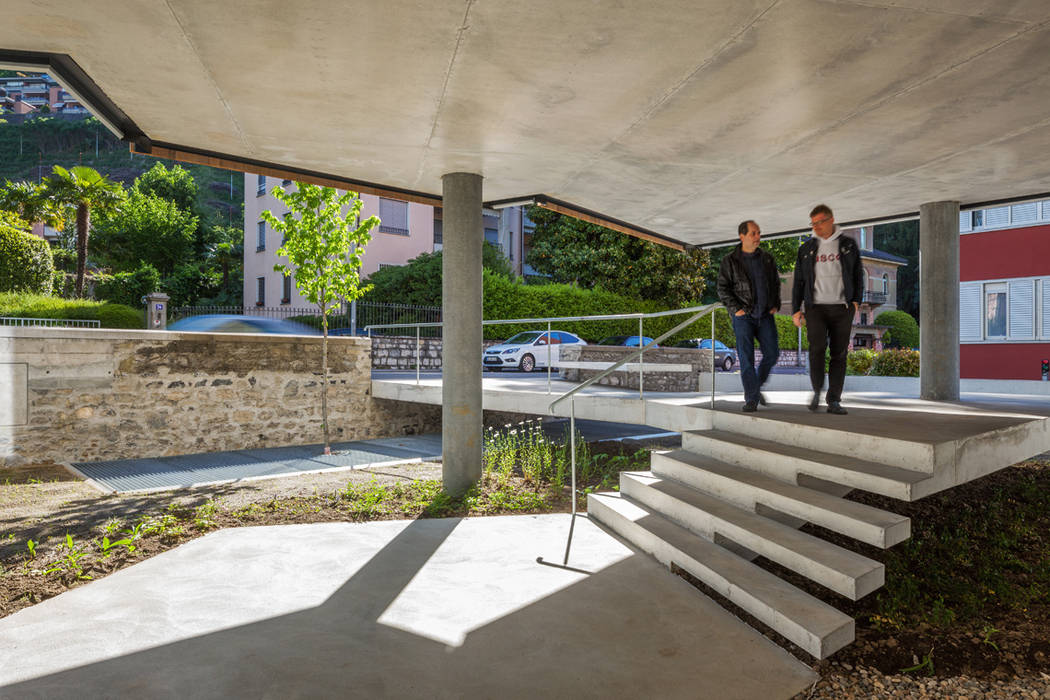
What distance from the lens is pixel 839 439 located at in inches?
172

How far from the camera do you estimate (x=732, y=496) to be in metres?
4.47

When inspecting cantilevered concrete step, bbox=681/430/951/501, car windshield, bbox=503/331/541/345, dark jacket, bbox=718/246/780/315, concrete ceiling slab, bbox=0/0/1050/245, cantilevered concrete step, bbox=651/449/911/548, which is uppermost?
concrete ceiling slab, bbox=0/0/1050/245

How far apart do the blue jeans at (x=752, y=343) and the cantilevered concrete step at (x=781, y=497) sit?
86cm

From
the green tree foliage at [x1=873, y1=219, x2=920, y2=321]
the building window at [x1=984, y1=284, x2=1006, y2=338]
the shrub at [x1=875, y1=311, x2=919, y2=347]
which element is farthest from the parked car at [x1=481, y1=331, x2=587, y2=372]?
the green tree foliage at [x1=873, y1=219, x2=920, y2=321]

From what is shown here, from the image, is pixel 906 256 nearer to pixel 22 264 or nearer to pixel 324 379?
pixel 324 379

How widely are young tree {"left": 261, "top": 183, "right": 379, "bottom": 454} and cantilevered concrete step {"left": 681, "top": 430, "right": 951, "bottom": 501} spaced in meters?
7.20

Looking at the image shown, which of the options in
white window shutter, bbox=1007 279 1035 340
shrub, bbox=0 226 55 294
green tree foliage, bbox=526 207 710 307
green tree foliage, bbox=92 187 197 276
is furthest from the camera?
green tree foliage, bbox=92 187 197 276

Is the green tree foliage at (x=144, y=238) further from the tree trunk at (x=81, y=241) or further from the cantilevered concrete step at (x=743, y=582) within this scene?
the cantilevered concrete step at (x=743, y=582)

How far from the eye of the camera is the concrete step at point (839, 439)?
3.80 metres

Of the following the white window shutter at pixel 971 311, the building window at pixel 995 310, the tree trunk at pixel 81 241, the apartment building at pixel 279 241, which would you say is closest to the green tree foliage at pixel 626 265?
the apartment building at pixel 279 241

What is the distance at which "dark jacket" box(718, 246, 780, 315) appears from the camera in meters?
5.34

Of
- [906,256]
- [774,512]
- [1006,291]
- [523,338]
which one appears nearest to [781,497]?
[774,512]

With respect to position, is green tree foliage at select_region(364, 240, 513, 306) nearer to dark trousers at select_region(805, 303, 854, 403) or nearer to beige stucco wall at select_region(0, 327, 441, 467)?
beige stucco wall at select_region(0, 327, 441, 467)

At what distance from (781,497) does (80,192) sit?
1193 inches
